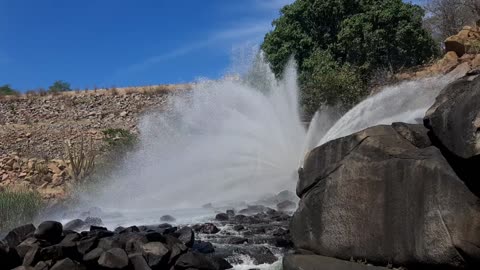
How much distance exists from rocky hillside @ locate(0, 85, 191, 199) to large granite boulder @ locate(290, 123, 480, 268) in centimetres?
2779

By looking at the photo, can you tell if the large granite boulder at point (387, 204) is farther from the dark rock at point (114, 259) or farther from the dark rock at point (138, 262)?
the dark rock at point (114, 259)

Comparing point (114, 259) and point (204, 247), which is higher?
point (114, 259)

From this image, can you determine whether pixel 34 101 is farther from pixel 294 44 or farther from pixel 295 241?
pixel 295 241

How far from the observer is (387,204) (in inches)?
324

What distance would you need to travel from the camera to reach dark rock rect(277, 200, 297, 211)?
54.3 feet

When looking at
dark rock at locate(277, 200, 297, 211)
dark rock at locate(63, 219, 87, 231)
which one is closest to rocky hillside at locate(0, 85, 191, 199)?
dark rock at locate(63, 219, 87, 231)

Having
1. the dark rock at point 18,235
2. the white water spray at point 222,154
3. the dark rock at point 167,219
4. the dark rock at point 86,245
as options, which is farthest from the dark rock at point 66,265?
the white water spray at point 222,154

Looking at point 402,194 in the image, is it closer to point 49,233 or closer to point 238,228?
point 238,228

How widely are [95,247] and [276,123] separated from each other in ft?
47.2

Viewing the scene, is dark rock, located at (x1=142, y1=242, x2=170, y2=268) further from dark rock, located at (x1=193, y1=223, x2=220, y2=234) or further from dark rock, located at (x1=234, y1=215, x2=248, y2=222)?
dark rock, located at (x1=234, y1=215, x2=248, y2=222)

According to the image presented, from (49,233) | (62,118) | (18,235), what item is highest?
(62,118)

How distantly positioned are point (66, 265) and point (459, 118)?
6.93 meters

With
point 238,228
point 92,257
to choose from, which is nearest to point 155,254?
point 92,257

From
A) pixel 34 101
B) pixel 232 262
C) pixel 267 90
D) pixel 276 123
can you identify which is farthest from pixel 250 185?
pixel 34 101
